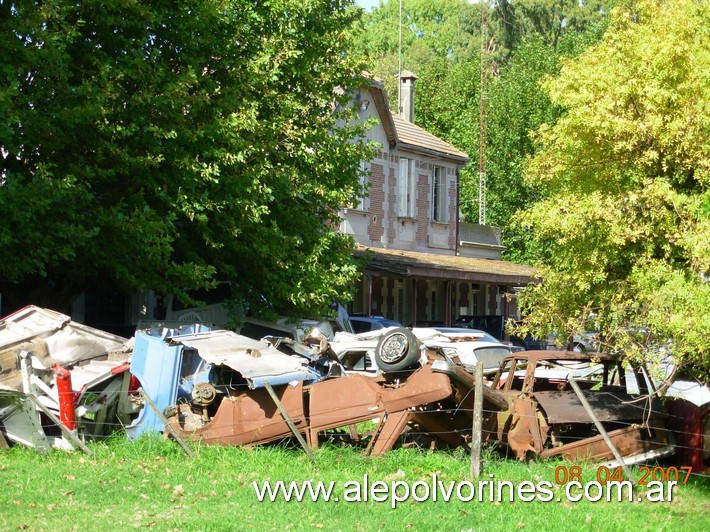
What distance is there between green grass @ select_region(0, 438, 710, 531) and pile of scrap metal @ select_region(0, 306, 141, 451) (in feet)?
1.18

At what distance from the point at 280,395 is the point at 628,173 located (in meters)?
5.27

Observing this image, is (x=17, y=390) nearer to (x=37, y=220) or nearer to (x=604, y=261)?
(x=37, y=220)

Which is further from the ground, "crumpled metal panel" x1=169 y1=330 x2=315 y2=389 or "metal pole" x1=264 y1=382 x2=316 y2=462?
"crumpled metal panel" x1=169 y1=330 x2=315 y2=389

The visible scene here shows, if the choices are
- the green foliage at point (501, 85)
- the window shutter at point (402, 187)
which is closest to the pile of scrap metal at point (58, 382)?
the green foliage at point (501, 85)

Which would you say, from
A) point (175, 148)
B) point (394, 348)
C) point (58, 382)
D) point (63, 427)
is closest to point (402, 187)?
point (175, 148)

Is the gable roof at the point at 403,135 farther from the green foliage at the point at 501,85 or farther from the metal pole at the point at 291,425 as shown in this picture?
the metal pole at the point at 291,425

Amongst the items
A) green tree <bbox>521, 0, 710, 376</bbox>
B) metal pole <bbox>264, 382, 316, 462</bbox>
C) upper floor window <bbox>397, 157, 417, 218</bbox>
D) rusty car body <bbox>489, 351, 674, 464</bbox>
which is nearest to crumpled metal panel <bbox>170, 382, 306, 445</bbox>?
metal pole <bbox>264, 382, 316, 462</bbox>

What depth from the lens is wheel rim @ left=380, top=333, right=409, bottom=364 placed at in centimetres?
1177

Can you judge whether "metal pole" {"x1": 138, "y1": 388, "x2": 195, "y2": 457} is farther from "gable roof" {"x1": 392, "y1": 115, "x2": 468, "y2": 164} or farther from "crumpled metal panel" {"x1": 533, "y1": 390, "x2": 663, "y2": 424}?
"gable roof" {"x1": 392, "y1": 115, "x2": 468, "y2": 164}

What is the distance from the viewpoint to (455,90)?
50.3 m

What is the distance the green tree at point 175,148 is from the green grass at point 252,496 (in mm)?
5347

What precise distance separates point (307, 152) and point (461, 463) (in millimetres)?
9541

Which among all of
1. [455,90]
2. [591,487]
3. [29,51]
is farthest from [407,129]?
[591,487]

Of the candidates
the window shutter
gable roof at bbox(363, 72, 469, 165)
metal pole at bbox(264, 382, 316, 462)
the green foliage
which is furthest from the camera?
the green foliage
